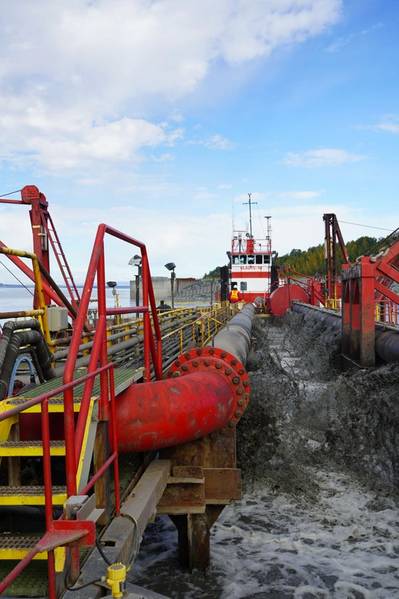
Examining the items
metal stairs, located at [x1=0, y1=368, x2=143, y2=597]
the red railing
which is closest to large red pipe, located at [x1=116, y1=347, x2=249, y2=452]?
the red railing

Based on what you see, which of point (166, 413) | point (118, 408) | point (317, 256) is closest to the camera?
point (118, 408)

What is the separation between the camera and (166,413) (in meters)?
→ 4.55

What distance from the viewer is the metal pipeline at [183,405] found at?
175 inches

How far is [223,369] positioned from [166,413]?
112cm

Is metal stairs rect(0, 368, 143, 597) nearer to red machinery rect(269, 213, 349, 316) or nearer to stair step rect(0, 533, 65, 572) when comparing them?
stair step rect(0, 533, 65, 572)

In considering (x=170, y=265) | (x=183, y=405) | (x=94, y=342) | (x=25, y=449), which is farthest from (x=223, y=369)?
(x=170, y=265)

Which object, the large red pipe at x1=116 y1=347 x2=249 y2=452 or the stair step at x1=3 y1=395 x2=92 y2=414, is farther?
the large red pipe at x1=116 y1=347 x2=249 y2=452

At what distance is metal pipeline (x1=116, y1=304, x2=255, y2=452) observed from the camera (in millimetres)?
4438

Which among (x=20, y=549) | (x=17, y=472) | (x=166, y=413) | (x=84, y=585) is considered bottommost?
(x=84, y=585)

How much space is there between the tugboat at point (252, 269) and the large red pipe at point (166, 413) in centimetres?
3403

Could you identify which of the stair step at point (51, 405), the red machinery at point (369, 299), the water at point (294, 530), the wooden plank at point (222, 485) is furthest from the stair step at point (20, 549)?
the red machinery at point (369, 299)

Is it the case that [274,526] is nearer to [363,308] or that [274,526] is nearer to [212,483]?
[212,483]

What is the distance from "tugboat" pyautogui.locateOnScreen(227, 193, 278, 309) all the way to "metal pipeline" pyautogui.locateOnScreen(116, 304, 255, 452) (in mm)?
33455

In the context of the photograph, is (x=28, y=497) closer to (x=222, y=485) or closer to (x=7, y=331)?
(x=7, y=331)
